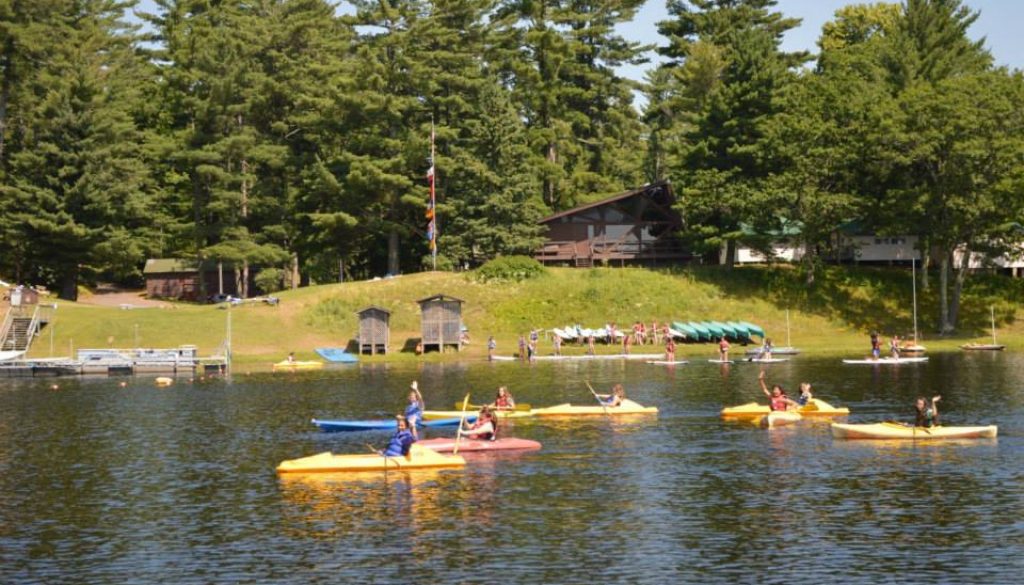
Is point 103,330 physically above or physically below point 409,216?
below

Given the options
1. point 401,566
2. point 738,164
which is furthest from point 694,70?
point 401,566

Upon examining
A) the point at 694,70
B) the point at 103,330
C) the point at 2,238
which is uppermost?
the point at 694,70

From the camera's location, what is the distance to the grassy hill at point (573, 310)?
87.4 meters

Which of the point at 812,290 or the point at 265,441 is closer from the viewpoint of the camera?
the point at 265,441

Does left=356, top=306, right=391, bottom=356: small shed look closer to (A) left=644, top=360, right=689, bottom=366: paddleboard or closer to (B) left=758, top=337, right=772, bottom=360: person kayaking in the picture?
(A) left=644, top=360, right=689, bottom=366: paddleboard

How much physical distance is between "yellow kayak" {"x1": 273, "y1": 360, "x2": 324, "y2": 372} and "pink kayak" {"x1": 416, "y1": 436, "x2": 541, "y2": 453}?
3486 cm

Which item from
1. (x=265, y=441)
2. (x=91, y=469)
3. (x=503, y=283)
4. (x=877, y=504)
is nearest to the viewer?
(x=877, y=504)

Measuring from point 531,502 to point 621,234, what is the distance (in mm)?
70464

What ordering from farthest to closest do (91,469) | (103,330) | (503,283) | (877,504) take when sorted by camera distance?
(503,283) < (103,330) < (91,469) < (877,504)

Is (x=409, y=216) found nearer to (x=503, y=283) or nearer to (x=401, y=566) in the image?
(x=503, y=283)

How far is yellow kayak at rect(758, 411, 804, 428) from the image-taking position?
50500 mm

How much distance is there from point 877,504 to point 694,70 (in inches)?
3622

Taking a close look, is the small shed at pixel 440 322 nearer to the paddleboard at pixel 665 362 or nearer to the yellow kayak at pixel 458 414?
the paddleboard at pixel 665 362

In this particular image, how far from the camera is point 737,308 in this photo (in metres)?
93.4
